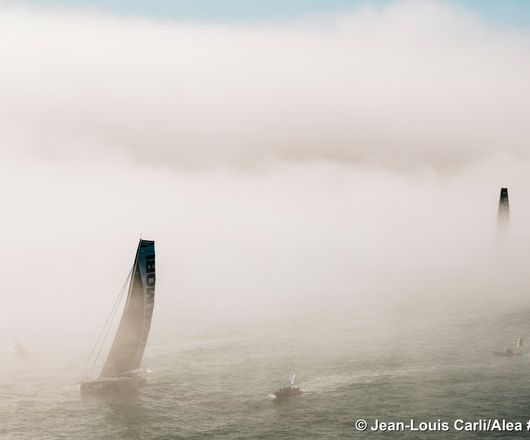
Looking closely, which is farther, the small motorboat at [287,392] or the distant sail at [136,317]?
the small motorboat at [287,392]

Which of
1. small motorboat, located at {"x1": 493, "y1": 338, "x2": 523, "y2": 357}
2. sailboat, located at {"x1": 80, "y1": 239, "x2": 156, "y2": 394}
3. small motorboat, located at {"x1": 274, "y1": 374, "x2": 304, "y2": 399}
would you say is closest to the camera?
sailboat, located at {"x1": 80, "y1": 239, "x2": 156, "y2": 394}

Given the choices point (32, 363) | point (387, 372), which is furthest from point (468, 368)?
point (32, 363)

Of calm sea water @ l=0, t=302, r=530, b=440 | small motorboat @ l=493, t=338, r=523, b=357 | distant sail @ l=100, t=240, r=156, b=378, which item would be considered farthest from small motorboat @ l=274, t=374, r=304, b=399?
small motorboat @ l=493, t=338, r=523, b=357

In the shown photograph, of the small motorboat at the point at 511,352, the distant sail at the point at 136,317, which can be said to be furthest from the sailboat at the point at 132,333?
the small motorboat at the point at 511,352

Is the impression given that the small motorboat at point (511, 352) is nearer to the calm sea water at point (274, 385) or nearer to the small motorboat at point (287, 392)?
the calm sea water at point (274, 385)

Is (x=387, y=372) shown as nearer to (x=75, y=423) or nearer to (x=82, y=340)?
(x=75, y=423)

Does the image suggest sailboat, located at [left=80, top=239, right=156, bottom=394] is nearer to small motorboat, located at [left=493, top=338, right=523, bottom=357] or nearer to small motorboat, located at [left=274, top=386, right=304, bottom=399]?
small motorboat, located at [left=274, top=386, right=304, bottom=399]

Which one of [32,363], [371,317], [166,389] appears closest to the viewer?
[166,389]

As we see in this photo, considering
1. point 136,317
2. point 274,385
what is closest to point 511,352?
point 274,385
